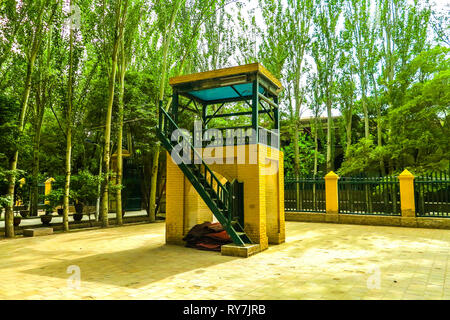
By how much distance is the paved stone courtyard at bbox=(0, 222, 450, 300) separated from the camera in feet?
15.2

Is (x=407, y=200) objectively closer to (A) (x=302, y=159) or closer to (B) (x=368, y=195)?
(B) (x=368, y=195)

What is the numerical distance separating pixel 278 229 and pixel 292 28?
50.6ft

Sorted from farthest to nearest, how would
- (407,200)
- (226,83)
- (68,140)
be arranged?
1. (407,200)
2. (68,140)
3. (226,83)

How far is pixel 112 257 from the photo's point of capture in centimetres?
735

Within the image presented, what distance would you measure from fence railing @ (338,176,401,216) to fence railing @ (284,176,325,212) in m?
0.95

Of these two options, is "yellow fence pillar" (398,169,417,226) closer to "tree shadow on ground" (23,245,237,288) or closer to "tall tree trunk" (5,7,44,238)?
"tree shadow on ground" (23,245,237,288)

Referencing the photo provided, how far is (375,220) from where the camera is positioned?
13.5m

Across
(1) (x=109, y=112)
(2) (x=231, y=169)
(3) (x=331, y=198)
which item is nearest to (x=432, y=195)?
(3) (x=331, y=198)

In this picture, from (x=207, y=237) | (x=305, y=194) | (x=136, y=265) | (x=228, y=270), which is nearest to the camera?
(x=228, y=270)

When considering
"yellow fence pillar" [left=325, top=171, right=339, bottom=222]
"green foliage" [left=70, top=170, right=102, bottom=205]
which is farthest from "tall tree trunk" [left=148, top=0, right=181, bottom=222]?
Result: "yellow fence pillar" [left=325, top=171, right=339, bottom=222]

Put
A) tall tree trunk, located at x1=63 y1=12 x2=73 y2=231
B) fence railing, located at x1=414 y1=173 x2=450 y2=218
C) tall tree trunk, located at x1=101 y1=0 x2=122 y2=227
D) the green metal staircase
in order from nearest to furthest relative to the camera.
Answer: the green metal staircase → fence railing, located at x1=414 y1=173 x2=450 y2=218 → tall tree trunk, located at x1=63 y1=12 x2=73 y2=231 → tall tree trunk, located at x1=101 y1=0 x2=122 y2=227

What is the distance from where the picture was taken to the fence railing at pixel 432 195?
1216 centimetres

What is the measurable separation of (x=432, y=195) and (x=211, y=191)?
973cm
